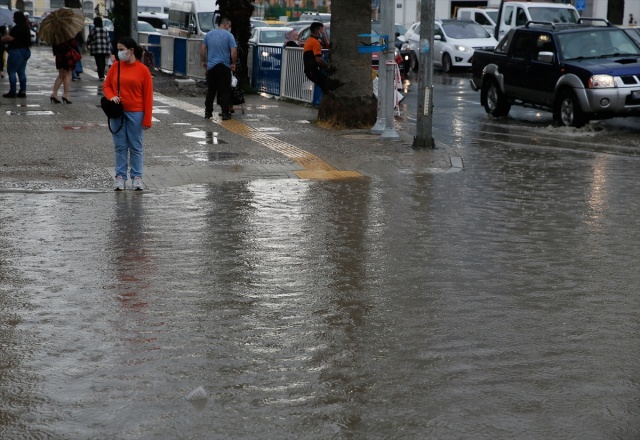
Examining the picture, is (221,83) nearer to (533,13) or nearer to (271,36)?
(271,36)

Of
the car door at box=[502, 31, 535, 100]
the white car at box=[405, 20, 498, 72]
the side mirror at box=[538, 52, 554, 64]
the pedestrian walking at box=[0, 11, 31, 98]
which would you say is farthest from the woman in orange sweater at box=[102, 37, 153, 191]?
the white car at box=[405, 20, 498, 72]

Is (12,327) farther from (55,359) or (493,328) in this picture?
(493,328)

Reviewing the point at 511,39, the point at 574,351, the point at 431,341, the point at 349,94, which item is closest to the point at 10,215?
the point at 431,341

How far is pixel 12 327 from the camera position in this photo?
22.3 feet

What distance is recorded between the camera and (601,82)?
18.1 metres

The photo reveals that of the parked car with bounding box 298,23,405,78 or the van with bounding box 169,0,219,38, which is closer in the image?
the parked car with bounding box 298,23,405,78

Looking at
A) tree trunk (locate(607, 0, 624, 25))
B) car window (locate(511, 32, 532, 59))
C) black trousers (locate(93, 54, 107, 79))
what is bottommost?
black trousers (locate(93, 54, 107, 79))

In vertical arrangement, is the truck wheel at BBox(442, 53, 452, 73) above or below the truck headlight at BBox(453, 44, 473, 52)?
below

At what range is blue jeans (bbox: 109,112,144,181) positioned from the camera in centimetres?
1184

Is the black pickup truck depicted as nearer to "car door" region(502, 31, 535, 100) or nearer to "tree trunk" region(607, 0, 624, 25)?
"car door" region(502, 31, 535, 100)

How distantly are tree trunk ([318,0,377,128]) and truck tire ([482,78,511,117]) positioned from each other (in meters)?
4.20

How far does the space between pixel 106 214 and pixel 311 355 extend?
15.9ft

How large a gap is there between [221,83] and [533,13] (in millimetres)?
18502

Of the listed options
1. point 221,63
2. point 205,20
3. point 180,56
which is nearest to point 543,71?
point 221,63
